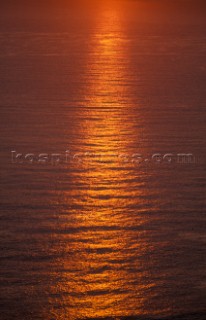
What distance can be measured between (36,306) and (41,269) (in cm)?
16

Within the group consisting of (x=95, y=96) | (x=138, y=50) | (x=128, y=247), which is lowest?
(x=128, y=247)

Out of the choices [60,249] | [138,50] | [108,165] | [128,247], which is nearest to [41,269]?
[60,249]

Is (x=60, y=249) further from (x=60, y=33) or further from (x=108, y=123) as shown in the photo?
(x=60, y=33)

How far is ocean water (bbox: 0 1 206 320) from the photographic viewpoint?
1273mm

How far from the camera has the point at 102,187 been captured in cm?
189

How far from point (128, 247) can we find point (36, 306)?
13.3 inches

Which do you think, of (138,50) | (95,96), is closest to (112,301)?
(95,96)

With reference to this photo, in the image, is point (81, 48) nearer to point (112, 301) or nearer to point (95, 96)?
point (95, 96)

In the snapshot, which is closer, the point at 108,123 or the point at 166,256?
the point at 166,256

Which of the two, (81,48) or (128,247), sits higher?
(81,48)

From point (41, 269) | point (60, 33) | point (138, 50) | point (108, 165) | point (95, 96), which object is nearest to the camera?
point (41, 269)

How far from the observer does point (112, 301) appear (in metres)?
1.24

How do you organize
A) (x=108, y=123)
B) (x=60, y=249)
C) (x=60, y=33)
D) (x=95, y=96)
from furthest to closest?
(x=60, y=33) → (x=95, y=96) → (x=108, y=123) → (x=60, y=249)

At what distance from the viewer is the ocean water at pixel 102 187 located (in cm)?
127
